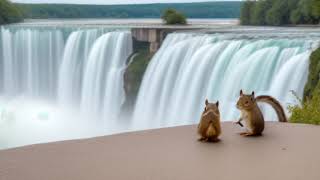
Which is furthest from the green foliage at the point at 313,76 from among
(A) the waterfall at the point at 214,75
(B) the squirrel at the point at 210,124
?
(B) the squirrel at the point at 210,124

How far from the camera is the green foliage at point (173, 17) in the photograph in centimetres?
3881

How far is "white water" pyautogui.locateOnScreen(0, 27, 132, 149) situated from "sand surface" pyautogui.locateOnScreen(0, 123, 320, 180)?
20362 mm

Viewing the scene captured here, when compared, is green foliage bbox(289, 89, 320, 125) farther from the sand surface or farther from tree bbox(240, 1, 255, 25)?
tree bbox(240, 1, 255, 25)

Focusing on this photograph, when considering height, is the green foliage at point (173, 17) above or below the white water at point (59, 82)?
above

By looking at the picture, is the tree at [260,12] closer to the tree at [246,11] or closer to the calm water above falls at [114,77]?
the tree at [246,11]

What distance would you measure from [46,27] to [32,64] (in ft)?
7.46

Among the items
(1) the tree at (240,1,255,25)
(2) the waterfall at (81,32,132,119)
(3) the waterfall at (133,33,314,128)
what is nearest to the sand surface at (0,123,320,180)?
(3) the waterfall at (133,33,314,128)

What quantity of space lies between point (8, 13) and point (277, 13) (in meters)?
18.0

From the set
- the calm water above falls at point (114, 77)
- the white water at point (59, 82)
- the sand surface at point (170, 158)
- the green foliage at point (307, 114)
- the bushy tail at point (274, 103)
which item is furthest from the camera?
the white water at point (59, 82)

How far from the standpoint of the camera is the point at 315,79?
51.3ft

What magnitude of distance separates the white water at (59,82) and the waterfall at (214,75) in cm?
357

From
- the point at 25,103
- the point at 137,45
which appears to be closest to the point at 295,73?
the point at 137,45

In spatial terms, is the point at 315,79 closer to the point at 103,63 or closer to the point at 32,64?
the point at 103,63

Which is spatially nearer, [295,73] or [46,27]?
[295,73]
